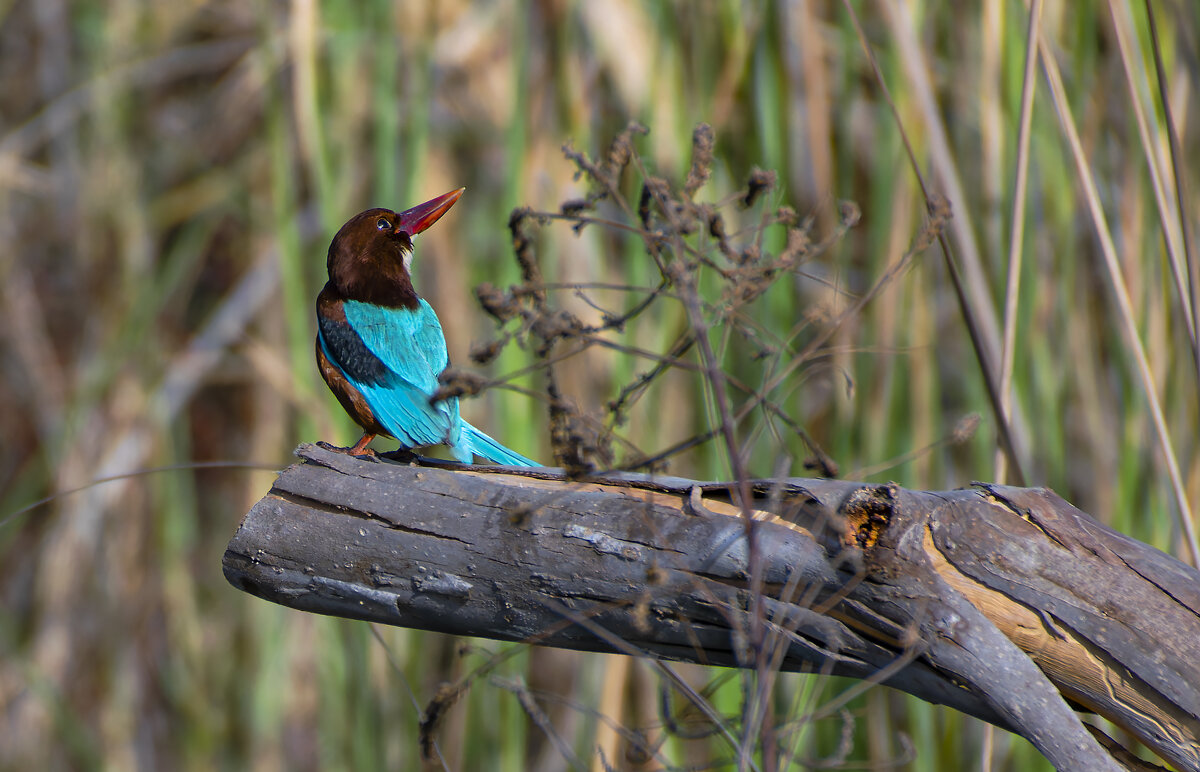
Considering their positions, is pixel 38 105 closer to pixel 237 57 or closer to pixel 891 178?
pixel 237 57

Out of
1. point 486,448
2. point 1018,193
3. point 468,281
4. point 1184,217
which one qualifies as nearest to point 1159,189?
point 1184,217

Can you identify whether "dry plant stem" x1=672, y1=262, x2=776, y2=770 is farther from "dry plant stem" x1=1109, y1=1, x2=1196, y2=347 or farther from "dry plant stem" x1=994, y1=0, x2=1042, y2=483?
"dry plant stem" x1=1109, y1=1, x2=1196, y2=347

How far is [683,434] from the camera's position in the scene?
2322mm

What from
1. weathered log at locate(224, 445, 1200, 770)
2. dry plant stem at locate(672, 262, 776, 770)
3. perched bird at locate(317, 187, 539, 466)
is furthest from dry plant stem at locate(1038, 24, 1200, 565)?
perched bird at locate(317, 187, 539, 466)

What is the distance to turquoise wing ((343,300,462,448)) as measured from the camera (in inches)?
55.9

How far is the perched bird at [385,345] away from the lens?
145 cm

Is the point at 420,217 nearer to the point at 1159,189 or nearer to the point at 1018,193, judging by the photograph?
the point at 1018,193

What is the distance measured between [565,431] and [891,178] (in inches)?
42.1

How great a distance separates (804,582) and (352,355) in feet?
2.91

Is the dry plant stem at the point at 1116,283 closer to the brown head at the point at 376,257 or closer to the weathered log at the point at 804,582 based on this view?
the weathered log at the point at 804,582

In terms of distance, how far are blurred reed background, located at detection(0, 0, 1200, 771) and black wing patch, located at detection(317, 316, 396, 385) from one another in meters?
0.37

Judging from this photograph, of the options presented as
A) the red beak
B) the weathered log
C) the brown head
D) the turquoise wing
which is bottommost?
the weathered log

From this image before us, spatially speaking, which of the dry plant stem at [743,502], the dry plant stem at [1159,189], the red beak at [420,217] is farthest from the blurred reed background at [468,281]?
the red beak at [420,217]

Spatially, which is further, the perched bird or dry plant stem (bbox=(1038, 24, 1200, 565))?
the perched bird
